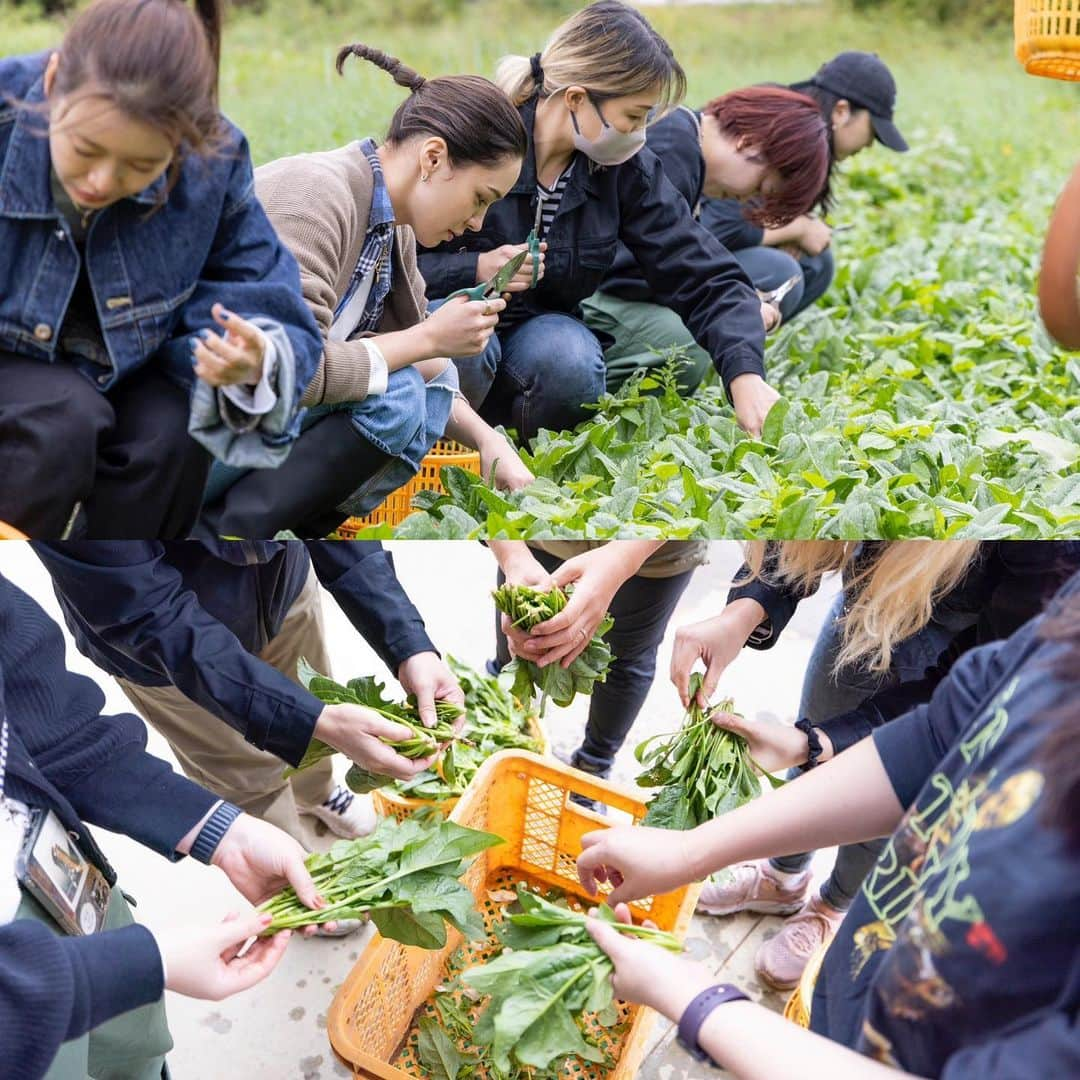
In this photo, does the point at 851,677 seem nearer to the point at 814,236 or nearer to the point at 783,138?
the point at 783,138

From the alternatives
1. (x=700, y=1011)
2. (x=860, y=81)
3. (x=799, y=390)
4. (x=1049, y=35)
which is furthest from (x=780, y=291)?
(x=700, y=1011)

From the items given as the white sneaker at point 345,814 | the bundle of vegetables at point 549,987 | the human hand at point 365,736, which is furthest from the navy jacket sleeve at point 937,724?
the white sneaker at point 345,814

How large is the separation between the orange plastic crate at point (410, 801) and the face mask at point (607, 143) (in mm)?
819

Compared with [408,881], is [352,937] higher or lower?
lower

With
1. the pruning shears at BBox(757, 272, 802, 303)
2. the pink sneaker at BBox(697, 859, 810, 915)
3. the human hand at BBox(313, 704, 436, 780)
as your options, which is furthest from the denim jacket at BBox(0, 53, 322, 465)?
the pruning shears at BBox(757, 272, 802, 303)

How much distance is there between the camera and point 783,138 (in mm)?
1989

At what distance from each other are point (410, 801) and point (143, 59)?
1.11 meters

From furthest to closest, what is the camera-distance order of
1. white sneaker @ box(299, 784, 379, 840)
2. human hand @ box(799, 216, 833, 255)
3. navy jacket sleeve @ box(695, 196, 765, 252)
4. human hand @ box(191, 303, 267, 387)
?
human hand @ box(799, 216, 833, 255) → navy jacket sleeve @ box(695, 196, 765, 252) → white sneaker @ box(299, 784, 379, 840) → human hand @ box(191, 303, 267, 387)

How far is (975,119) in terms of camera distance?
3.21m

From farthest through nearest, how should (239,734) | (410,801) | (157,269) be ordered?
1. (410,801)
2. (239,734)
3. (157,269)

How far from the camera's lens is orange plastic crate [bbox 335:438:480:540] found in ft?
4.59

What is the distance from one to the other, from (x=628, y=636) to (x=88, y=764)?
0.70 metres

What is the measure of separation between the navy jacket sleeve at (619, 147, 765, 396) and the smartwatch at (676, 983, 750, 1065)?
0.95m

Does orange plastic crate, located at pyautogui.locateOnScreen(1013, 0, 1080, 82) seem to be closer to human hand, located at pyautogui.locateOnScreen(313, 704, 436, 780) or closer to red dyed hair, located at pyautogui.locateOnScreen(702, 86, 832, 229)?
red dyed hair, located at pyautogui.locateOnScreen(702, 86, 832, 229)
